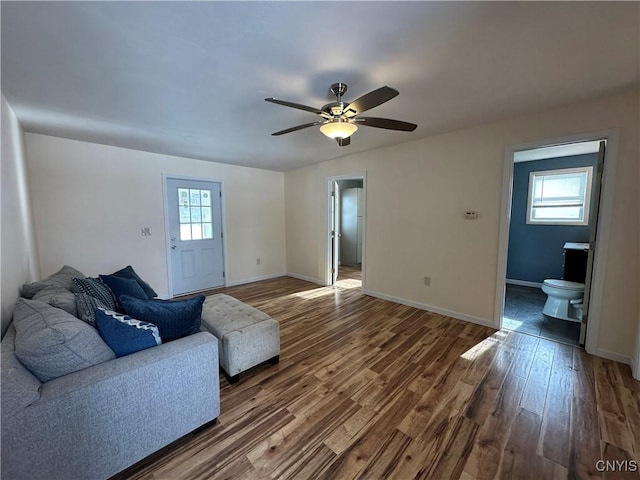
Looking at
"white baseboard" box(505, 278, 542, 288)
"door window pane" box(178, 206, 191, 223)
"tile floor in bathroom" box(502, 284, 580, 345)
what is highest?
"door window pane" box(178, 206, 191, 223)

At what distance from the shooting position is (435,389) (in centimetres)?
201

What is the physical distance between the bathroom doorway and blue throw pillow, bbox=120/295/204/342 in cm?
326

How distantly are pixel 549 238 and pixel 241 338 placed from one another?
211 inches

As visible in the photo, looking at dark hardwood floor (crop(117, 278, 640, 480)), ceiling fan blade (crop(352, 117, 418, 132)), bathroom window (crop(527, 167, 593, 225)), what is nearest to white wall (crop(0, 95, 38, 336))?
dark hardwood floor (crop(117, 278, 640, 480))

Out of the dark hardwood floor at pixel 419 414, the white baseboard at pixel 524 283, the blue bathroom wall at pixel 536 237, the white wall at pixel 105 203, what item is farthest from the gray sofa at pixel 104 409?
the blue bathroom wall at pixel 536 237

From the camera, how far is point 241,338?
209 centimetres

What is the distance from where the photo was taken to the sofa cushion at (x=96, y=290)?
183 centimetres

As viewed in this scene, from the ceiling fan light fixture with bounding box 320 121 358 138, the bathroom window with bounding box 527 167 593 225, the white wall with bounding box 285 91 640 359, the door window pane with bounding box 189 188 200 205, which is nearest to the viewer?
the ceiling fan light fixture with bounding box 320 121 358 138

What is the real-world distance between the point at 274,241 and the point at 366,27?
15.2 feet

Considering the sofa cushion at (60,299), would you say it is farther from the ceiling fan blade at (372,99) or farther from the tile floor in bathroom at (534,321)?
the tile floor in bathroom at (534,321)

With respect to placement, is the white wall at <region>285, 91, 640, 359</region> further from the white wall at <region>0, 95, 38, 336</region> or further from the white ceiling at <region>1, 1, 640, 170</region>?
the white wall at <region>0, 95, 38, 336</region>

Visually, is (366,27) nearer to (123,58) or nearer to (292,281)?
(123,58)

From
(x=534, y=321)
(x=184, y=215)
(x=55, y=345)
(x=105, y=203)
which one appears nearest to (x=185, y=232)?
(x=184, y=215)

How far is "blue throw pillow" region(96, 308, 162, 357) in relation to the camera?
4.52ft
